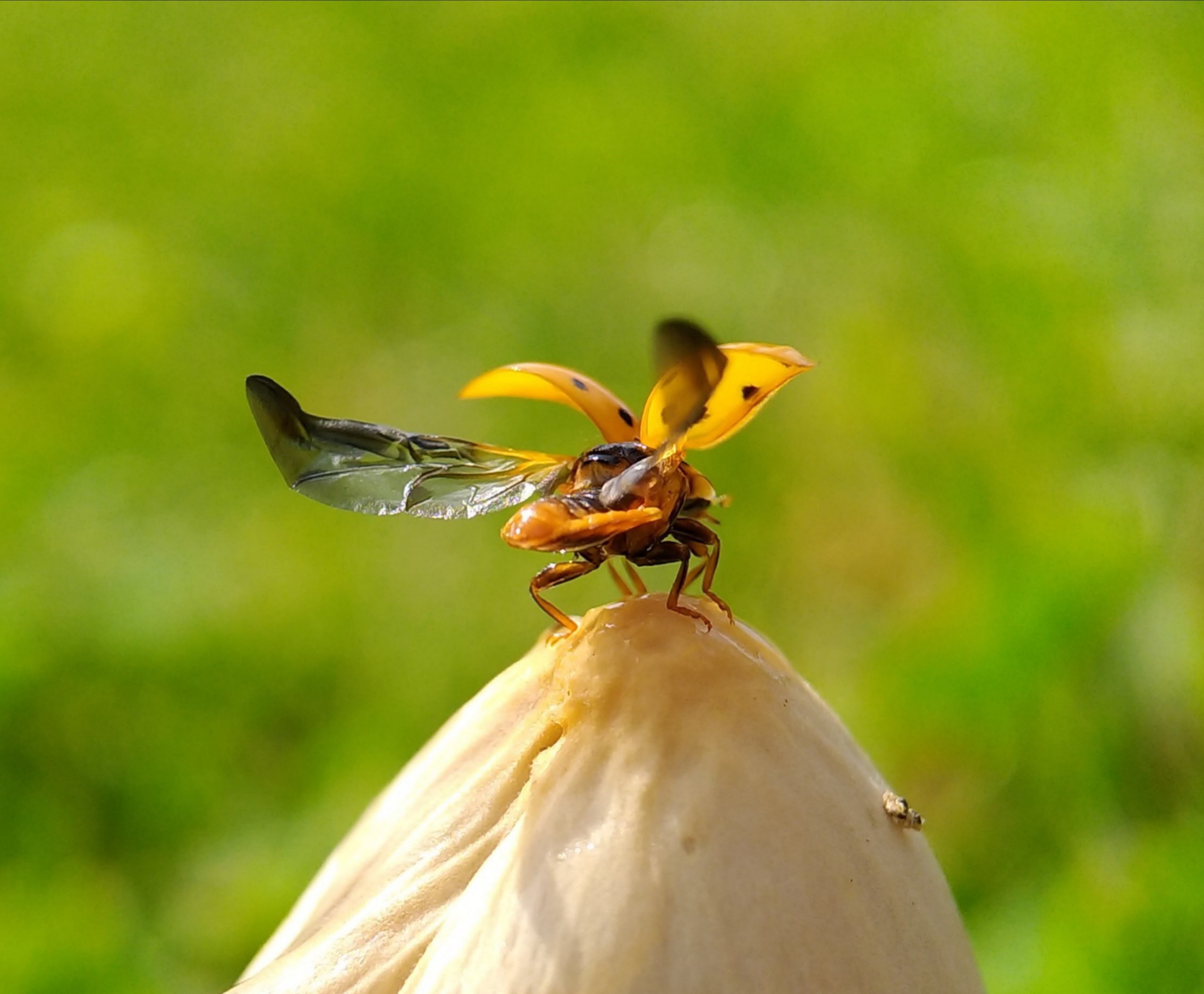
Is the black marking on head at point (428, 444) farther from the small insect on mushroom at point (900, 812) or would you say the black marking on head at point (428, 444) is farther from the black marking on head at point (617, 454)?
the small insect on mushroom at point (900, 812)

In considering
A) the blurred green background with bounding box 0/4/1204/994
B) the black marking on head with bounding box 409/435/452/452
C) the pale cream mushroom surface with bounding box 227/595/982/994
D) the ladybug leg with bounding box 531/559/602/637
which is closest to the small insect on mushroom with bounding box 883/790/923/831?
the pale cream mushroom surface with bounding box 227/595/982/994

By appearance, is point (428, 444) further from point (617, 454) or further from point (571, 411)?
point (571, 411)

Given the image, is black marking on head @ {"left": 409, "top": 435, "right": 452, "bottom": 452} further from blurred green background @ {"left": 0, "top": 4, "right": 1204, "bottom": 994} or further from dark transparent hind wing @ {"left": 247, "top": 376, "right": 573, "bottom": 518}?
blurred green background @ {"left": 0, "top": 4, "right": 1204, "bottom": 994}

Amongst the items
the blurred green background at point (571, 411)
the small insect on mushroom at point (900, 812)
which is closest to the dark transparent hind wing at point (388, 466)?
the small insect on mushroom at point (900, 812)

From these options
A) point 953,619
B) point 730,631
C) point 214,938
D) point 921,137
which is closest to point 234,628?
point 214,938

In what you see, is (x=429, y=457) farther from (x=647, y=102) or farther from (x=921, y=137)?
(x=647, y=102)

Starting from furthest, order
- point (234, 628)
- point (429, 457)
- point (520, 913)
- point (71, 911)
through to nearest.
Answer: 1. point (234, 628)
2. point (71, 911)
3. point (429, 457)
4. point (520, 913)

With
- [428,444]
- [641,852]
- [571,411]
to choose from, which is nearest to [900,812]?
[641,852]
